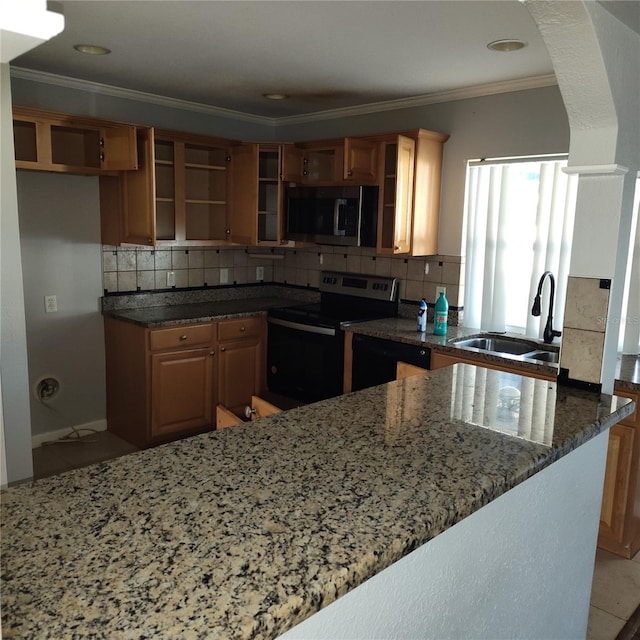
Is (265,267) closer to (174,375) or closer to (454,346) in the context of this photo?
(174,375)

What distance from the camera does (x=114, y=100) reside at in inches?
159

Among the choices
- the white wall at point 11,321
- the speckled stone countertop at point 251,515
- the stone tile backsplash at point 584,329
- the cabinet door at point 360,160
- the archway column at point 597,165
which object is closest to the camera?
the speckled stone countertop at point 251,515

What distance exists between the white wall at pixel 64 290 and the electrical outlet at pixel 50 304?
0.02 m

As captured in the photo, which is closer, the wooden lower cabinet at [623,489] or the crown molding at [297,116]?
the wooden lower cabinet at [623,489]

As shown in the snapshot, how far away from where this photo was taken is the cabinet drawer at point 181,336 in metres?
3.84

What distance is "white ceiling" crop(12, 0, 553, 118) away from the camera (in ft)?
7.91

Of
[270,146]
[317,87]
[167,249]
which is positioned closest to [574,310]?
[317,87]

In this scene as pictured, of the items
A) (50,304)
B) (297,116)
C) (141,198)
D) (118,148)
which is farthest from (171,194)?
(297,116)

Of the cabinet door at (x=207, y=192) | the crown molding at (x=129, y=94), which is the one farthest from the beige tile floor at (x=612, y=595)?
the crown molding at (x=129, y=94)

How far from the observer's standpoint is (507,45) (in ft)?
9.16

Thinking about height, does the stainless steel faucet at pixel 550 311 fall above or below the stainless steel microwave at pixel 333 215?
below

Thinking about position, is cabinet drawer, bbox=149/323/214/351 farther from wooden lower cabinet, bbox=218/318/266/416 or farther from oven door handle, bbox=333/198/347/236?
oven door handle, bbox=333/198/347/236

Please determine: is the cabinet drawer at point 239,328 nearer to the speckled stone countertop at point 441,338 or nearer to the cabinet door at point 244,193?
the cabinet door at point 244,193

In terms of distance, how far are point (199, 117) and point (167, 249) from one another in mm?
1031
